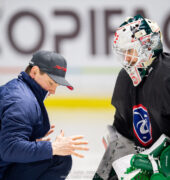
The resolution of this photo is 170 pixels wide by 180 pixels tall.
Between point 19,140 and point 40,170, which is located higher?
point 19,140

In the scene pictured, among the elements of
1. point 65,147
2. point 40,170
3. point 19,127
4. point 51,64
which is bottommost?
point 40,170

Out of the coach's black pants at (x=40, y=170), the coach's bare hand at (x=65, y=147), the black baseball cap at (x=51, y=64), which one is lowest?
the coach's black pants at (x=40, y=170)

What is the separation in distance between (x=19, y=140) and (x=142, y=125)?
57 centimetres

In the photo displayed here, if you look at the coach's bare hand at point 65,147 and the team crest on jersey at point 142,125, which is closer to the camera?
the coach's bare hand at point 65,147

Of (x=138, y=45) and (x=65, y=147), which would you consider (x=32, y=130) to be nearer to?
(x=65, y=147)

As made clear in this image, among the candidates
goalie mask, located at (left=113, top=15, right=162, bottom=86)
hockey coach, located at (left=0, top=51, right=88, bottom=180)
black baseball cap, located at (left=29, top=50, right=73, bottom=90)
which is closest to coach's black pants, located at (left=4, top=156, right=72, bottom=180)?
hockey coach, located at (left=0, top=51, right=88, bottom=180)

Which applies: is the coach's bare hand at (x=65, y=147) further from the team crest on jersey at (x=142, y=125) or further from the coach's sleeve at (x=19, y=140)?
the team crest on jersey at (x=142, y=125)

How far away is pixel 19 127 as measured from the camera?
4.96 ft

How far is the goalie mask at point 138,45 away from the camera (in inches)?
65.6

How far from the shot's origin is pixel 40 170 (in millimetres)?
1616

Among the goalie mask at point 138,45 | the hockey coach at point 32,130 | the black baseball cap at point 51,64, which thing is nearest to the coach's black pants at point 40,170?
the hockey coach at point 32,130

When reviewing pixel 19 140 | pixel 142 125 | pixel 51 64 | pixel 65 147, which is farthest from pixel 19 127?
pixel 142 125

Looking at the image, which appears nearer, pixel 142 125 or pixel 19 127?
pixel 19 127

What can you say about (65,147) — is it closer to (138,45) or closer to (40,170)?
(40,170)
